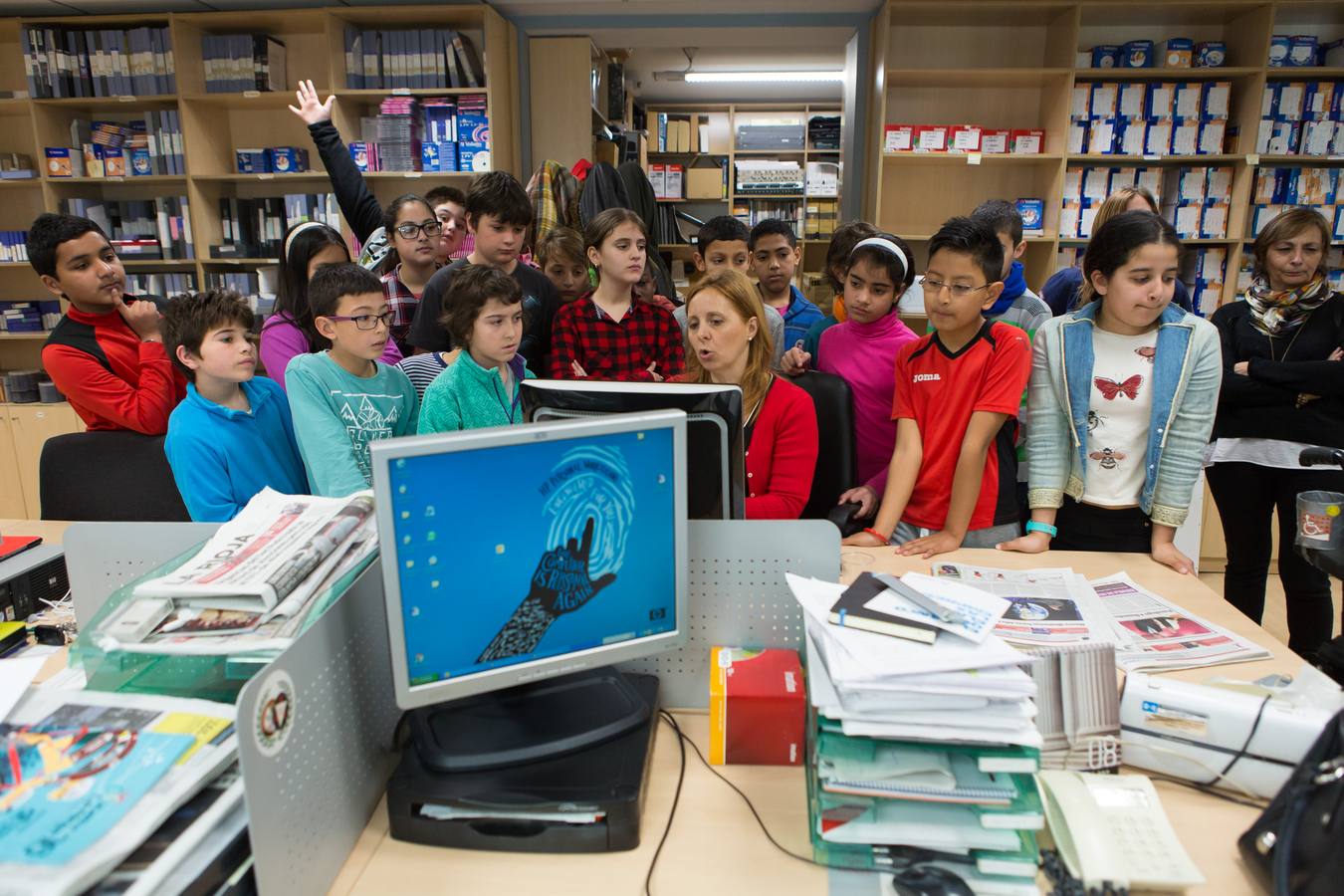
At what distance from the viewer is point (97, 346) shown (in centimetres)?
255

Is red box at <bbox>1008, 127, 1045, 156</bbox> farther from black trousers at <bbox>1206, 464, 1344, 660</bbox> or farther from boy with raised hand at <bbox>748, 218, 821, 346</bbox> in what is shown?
black trousers at <bbox>1206, 464, 1344, 660</bbox>

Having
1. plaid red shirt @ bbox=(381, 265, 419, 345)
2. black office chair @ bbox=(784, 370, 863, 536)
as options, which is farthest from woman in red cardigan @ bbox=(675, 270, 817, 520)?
plaid red shirt @ bbox=(381, 265, 419, 345)

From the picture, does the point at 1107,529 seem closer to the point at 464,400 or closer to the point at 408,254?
the point at 464,400

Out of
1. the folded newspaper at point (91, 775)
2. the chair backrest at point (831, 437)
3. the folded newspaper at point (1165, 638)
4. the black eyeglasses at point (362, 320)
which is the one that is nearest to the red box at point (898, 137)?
the chair backrest at point (831, 437)

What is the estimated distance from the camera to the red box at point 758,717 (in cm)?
109

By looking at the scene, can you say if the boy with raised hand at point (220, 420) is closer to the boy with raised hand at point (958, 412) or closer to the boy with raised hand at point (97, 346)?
the boy with raised hand at point (97, 346)

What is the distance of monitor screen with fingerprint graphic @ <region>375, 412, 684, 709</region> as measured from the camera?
3.09ft

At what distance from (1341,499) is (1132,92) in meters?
3.25

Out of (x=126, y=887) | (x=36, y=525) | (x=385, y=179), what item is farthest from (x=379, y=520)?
(x=385, y=179)

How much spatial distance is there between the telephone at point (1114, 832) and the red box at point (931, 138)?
147 inches

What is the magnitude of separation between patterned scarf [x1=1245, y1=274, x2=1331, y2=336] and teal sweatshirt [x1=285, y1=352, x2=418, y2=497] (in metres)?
2.68

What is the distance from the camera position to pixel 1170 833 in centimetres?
93

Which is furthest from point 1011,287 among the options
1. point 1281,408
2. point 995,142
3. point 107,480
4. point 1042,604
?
point 107,480

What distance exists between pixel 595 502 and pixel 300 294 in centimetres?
192
